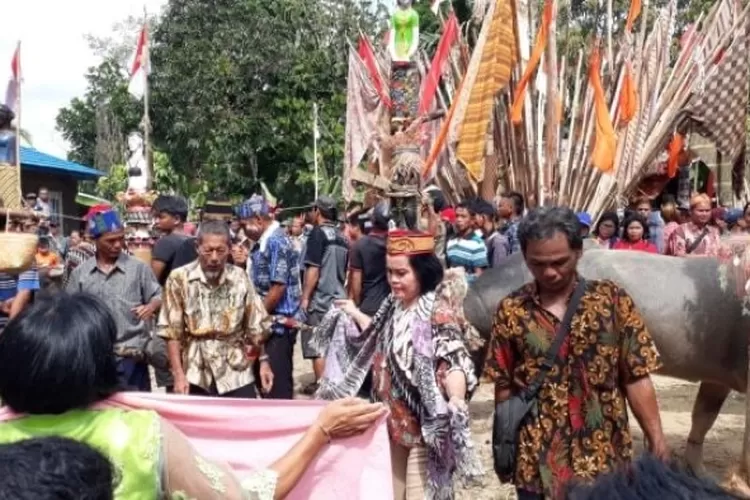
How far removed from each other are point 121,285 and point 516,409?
2803 millimetres

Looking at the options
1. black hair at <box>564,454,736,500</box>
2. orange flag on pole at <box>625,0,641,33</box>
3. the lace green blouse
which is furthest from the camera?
orange flag on pole at <box>625,0,641,33</box>

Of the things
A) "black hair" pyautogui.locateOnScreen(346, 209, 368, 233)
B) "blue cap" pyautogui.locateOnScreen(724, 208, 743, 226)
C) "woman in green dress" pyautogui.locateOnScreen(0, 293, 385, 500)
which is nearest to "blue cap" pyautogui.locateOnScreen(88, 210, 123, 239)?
"woman in green dress" pyautogui.locateOnScreen(0, 293, 385, 500)

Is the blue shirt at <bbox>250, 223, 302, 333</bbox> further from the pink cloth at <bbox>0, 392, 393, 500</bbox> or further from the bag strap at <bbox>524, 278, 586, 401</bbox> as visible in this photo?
the bag strap at <bbox>524, 278, 586, 401</bbox>

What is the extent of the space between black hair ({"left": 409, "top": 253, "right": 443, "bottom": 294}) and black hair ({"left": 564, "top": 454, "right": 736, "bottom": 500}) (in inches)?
109

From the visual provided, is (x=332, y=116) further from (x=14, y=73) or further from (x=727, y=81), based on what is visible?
(x=727, y=81)

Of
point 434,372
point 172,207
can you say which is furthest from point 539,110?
point 434,372

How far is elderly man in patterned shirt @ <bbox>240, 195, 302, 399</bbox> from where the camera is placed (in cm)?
621

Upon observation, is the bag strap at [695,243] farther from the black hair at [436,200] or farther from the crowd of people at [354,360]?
the black hair at [436,200]

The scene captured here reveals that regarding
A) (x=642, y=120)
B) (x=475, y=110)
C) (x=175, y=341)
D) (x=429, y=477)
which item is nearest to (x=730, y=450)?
(x=429, y=477)

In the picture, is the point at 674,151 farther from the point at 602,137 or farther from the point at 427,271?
the point at 427,271

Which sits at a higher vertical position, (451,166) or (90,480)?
(451,166)

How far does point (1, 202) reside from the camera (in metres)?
5.57

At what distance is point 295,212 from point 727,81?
19.5m

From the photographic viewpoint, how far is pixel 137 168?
414 inches
